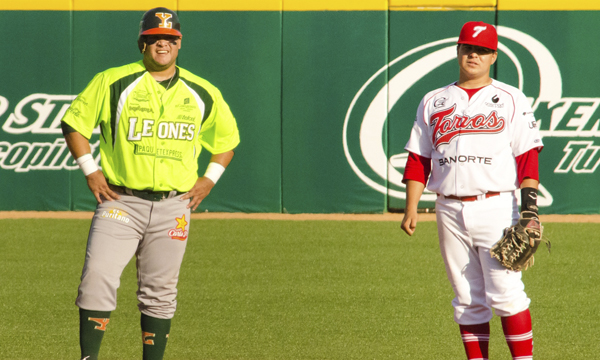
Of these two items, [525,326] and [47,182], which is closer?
[525,326]

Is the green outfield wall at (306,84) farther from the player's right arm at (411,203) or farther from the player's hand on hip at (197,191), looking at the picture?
the player's right arm at (411,203)

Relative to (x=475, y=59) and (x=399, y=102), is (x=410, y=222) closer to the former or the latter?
(x=475, y=59)

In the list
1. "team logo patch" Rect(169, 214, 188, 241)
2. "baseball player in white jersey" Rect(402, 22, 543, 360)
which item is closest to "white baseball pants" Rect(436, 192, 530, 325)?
"baseball player in white jersey" Rect(402, 22, 543, 360)

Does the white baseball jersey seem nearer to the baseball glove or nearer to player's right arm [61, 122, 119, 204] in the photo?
the baseball glove

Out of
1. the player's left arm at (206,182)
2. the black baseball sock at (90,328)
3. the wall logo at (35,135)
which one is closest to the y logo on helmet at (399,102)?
the wall logo at (35,135)

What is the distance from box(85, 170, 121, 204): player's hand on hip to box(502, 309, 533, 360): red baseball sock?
219cm

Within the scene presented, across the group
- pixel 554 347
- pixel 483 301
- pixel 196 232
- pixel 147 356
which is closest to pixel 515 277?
pixel 483 301

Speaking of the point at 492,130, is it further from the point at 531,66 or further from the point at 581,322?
the point at 531,66

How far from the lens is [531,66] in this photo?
11.5m

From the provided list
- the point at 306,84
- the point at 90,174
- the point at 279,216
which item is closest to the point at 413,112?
the point at 306,84

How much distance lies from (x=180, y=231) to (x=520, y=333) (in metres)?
1.90

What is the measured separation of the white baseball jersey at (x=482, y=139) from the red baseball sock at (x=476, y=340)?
29.4 inches

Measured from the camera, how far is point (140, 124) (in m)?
4.09

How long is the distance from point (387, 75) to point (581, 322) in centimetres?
654
